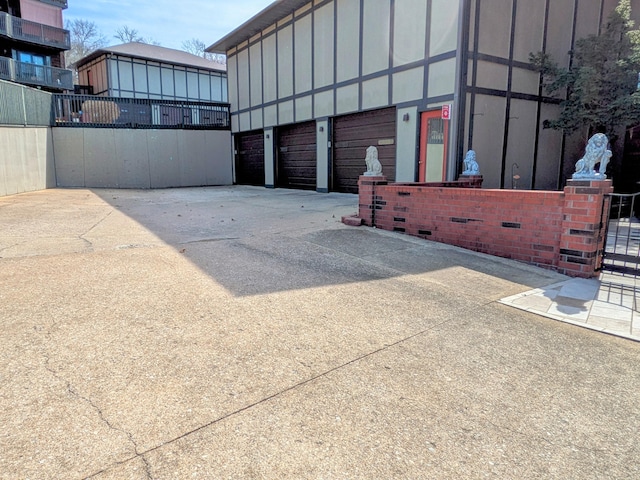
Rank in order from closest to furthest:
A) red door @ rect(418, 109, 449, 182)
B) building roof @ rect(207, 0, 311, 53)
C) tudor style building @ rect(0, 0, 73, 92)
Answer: red door @ rect(418, 109, 449, 182)
building roof @ rect(207, 0, 311, 53)
tudor style building @ rect(0, 0, 73, 92)

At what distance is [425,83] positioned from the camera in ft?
32.0

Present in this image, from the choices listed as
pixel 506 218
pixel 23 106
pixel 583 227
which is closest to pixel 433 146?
pixel 506 218

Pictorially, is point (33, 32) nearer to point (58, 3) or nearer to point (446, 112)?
point (58, 3)

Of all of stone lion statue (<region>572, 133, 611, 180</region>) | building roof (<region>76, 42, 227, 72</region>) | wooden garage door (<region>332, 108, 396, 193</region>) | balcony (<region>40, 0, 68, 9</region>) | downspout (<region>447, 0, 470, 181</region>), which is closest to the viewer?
stone lion statue (<region>572, 133, 611, 180</region>)

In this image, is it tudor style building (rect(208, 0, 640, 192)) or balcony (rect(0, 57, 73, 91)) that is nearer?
tudor style building (rect(208, 0, 640, 192))

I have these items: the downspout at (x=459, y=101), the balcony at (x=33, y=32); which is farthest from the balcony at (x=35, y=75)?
the downspout at (x=459, y=101)

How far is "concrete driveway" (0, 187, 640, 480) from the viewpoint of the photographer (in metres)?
1.75

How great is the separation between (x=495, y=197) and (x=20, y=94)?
14242mm

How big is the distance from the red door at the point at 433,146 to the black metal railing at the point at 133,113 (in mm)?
11487

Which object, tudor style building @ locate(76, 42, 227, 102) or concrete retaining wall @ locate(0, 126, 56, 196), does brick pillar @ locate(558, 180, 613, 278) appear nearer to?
concrete retaining wall @ locate(0, 126, 56, 196)

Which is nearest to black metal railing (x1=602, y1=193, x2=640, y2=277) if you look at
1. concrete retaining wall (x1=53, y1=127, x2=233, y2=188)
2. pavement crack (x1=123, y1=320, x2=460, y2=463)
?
pavement crack (x1=123, y1=320, x2=460, y2=463)

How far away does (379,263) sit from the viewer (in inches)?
196

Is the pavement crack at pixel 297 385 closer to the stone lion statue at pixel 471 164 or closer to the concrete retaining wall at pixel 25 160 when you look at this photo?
the stone lion statue at pixel 471 164

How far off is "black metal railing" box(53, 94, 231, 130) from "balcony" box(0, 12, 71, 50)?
8513 millimetres
